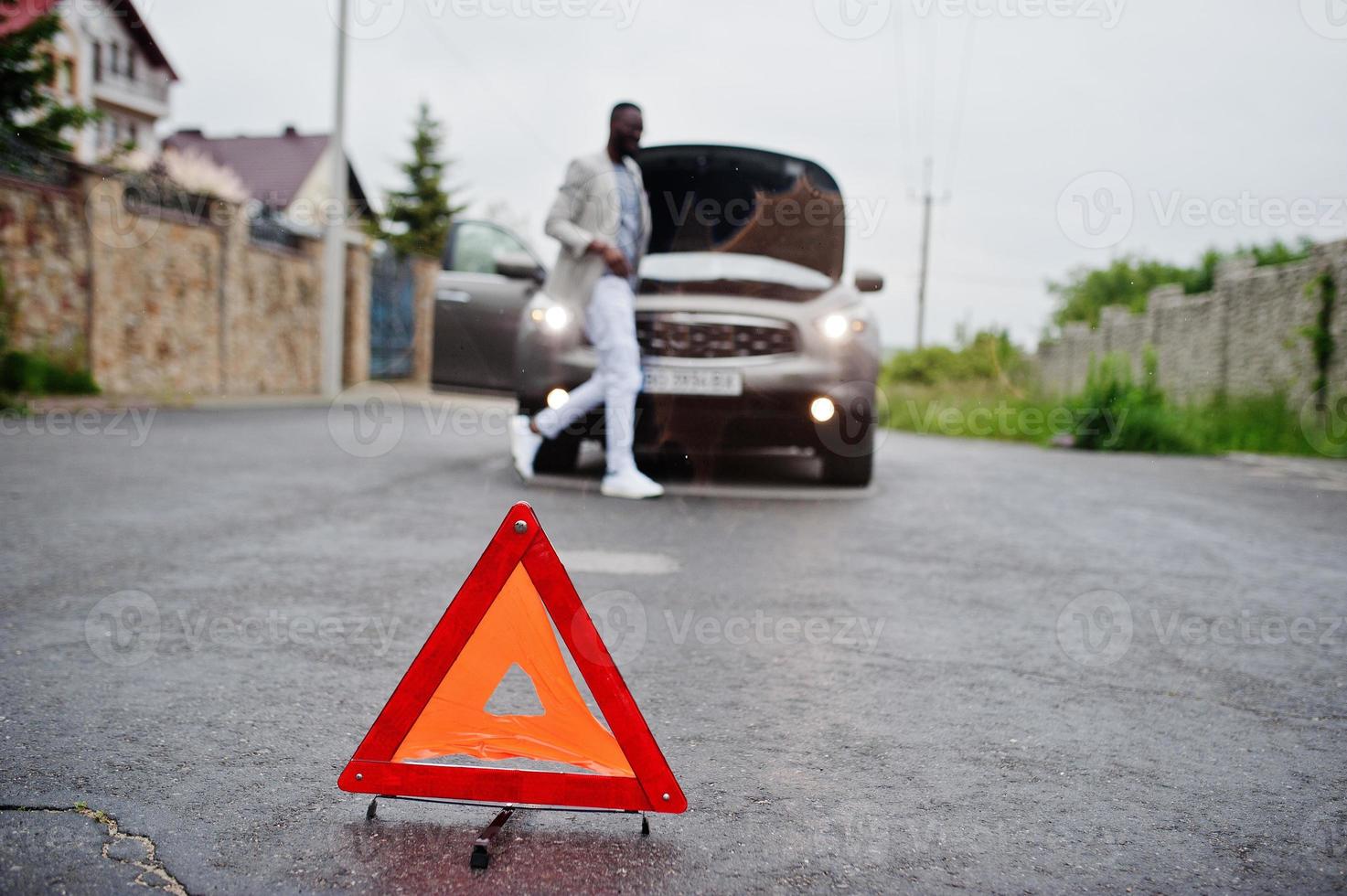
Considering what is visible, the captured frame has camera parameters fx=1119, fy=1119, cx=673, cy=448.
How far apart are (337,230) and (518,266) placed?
1146cm

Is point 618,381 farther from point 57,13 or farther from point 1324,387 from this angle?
point 57,13

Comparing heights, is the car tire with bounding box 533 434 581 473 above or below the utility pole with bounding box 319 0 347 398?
below

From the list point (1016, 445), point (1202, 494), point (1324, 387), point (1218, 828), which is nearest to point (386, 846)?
point (1218, 828)

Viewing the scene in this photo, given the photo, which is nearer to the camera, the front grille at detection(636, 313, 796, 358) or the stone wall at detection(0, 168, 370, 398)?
the front grille at detection(636, 313, 796, 358)

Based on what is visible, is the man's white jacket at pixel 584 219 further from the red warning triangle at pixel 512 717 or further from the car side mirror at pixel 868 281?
the red warning triangle at pixel 512 717

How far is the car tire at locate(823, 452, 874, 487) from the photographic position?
23.8 feet

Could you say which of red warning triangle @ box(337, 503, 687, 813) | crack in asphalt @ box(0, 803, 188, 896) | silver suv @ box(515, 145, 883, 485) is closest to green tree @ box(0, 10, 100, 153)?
silver suv @ box(515, 145, 883, 485)

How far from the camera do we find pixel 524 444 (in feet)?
22.5

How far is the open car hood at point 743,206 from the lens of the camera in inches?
287

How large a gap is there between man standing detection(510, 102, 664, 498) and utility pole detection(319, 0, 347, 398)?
11.7m

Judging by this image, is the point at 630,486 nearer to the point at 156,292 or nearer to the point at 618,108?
the point at 618,108

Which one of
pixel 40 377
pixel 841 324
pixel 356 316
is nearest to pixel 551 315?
pixel 841 324

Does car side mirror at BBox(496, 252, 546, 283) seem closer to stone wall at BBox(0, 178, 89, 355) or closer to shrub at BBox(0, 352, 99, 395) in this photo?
shrub at BBox(0, 352, 99, 395)

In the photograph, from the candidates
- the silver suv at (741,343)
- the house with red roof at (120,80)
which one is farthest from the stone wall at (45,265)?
the house with red roof at (120,80)
